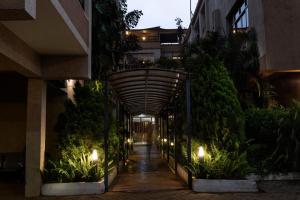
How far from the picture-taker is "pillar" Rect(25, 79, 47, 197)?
10617 mm

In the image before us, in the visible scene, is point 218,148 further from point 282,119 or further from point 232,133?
point 282,119

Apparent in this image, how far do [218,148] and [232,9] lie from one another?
1231 cm

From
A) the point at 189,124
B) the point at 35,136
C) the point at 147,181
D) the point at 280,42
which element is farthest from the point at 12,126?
the point at 280,42

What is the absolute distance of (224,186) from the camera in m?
10.3

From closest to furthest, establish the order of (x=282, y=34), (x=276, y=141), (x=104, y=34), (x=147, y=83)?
(x=276, y=141) < (x=147, y=83) < (x=282, y=34) < (x=104, y=34)

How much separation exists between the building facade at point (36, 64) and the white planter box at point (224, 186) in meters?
4.31

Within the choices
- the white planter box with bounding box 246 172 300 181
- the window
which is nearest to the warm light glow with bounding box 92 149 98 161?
the white planter box with bounding box 246 172 300 181

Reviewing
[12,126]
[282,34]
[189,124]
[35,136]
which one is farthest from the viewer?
[12,126]

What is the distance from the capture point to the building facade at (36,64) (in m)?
7.70

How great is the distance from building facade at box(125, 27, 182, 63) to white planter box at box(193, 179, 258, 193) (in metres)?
41.9

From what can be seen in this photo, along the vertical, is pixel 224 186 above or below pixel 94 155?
below

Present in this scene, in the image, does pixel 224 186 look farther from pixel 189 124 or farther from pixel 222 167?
pixel 189 124

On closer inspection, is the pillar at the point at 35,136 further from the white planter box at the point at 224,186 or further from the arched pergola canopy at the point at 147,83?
the white planter box at the point at 224,186

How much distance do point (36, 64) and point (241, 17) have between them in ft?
40.8
